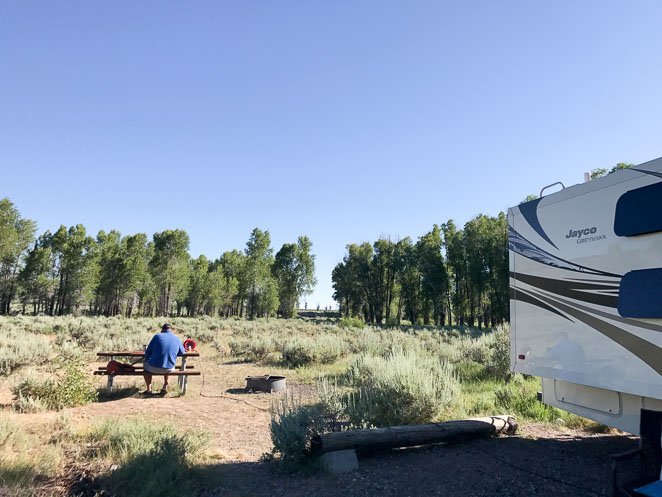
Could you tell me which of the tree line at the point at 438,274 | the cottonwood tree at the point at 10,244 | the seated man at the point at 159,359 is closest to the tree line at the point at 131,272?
the cottonwood tree at the point at 10,244

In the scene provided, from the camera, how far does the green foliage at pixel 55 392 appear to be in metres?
6.63

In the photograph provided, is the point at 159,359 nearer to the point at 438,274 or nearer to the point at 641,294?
the point at 641,294

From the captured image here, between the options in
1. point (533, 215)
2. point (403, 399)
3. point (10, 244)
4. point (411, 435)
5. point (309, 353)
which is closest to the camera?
point (411, 435)

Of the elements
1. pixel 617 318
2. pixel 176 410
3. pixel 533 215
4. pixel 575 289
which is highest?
pixel 533 215

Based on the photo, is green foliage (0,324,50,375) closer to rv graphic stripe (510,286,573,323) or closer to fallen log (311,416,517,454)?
fallen log (311,416,517,454)

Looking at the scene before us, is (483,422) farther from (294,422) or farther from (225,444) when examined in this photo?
(225,444)

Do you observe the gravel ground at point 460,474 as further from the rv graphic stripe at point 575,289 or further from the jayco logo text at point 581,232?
the jayco logo text at point 581,232

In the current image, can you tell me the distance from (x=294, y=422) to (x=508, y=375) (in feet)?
22.5

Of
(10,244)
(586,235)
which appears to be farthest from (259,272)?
(586,235)

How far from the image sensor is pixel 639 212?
390 cm

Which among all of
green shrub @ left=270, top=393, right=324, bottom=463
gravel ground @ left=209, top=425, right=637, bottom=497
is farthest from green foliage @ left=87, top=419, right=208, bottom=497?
green shrub @ left=270, top=393, right=324, bottom=463

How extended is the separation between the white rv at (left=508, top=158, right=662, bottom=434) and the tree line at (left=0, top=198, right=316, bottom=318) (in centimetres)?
4106

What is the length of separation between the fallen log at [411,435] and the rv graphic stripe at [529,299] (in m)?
1.69

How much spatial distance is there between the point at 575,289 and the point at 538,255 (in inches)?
28.4
